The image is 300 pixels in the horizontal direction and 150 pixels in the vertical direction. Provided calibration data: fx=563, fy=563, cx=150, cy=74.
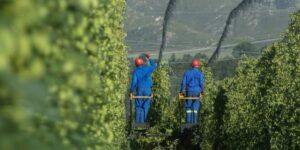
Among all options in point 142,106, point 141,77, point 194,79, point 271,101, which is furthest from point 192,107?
point 271,101

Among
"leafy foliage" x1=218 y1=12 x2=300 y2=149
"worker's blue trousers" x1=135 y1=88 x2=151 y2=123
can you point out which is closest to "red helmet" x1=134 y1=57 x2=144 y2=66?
"worker's blue trousers" x1=135 y1=88 x2=151 y2=123

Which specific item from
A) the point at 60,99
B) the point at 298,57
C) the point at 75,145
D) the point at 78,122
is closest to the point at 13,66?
the point at 60,99

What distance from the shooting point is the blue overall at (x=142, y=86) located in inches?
593

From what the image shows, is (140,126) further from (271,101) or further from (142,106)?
(271,101)

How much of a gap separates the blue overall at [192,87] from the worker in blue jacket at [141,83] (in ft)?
4.16

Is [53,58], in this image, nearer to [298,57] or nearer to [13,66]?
[13,66]

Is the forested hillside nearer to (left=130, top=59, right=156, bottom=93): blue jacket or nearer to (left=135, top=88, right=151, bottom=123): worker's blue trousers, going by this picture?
(left=135, top=88, right=151, bottom=123): worker's blue trousers

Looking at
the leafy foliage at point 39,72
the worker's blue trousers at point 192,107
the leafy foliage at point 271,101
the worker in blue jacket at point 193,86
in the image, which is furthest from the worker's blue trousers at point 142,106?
the leafy foliage at point 39,72

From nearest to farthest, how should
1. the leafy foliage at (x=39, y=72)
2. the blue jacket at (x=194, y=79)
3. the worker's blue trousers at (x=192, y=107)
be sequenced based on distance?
the leafy foliage at (x=39, y=72)
the blue jacket at (x=194, y=79)
the worker's blue trousers at (x=192, y=107)

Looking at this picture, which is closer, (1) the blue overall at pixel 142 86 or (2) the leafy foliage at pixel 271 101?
(2) the leafy foliage at pixel 271 101

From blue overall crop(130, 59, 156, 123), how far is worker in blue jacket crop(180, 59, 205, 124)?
127 cm

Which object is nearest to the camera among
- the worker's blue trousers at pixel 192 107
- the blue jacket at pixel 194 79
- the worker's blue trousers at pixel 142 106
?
the worker's blue trousers at pixel 142 106

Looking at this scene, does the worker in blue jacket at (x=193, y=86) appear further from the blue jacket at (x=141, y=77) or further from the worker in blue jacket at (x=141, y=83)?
the blue jacket at (x=141, y=77)

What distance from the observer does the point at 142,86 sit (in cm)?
1530
